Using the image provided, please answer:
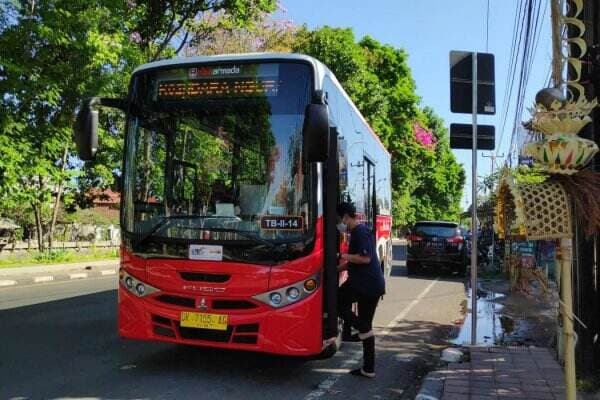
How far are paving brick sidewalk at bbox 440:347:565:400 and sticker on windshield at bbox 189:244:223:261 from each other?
2.43m

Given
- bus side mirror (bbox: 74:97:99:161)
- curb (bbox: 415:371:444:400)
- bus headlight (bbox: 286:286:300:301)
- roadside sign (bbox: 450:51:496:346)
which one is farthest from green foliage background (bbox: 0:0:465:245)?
curb (bbox: 415:371:444:400)

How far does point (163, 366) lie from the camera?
6.48 metres

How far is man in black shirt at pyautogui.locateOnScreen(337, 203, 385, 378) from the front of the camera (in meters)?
6.21

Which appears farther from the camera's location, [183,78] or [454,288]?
[454,288]

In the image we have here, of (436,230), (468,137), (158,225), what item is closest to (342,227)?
(158,225)

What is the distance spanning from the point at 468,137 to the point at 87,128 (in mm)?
4972

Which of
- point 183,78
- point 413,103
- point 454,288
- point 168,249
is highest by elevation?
point 413,103

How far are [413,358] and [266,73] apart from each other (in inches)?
157

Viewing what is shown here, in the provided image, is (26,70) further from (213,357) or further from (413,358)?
(413,358)

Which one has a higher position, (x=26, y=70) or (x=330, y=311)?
(x=26, y=70)

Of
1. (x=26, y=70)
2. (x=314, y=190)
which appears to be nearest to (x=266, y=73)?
(x=314, y=190)

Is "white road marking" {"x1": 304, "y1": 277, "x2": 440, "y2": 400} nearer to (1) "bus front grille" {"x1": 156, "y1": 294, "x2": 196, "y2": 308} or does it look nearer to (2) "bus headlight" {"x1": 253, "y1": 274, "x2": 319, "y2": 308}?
(2) "bus headlight" {"x1": 253, "y1": 274, "x2": 319, "y2": 308}

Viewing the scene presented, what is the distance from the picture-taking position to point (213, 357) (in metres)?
6.91

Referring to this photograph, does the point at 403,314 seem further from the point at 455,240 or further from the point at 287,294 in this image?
the point at 455,240
